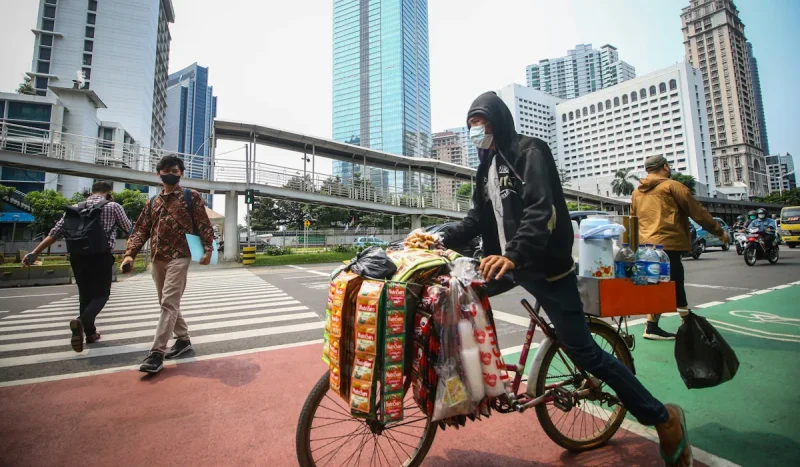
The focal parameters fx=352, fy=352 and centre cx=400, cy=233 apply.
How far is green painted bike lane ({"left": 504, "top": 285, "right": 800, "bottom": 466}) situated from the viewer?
6.64 feet

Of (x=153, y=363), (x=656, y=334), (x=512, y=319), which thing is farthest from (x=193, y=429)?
(x=656, y=334)

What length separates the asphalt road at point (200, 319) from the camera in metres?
3.91

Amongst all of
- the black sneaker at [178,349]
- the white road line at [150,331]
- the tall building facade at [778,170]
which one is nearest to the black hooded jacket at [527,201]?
the black sneaker at [178,349]

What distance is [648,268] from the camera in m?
2.19

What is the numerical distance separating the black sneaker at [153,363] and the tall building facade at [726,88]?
15502 centimetres

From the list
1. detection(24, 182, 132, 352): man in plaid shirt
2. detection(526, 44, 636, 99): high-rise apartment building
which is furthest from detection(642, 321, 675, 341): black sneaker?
detection(526, 44, 636, 99): high-rise apartment building

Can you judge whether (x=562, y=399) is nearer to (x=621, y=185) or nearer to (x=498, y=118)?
(x=498, y=118)

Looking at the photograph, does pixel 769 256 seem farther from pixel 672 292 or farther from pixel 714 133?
pixel 714 133

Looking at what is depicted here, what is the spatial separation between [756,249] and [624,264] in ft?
40.9

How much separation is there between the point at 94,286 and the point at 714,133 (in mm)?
173382

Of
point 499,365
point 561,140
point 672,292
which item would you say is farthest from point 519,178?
point 561,140

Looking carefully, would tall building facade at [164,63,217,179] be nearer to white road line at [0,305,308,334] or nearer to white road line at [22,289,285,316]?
white road line at [22,289,285,316]

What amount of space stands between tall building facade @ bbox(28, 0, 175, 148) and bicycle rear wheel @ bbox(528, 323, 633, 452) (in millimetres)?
74979

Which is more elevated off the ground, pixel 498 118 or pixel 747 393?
pixel 498 118
